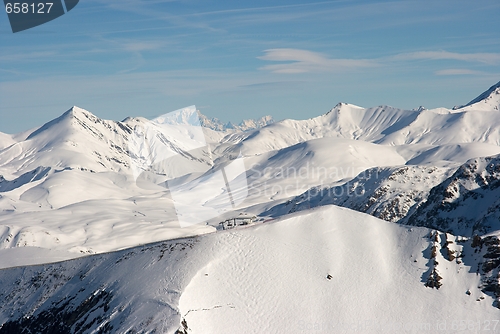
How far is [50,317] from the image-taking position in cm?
6938

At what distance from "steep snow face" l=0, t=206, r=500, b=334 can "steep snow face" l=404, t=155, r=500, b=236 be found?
49.3m

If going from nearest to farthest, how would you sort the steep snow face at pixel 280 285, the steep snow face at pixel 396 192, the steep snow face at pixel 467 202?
1. the steep snow face at pixel 280 285
2. the steep snow face at pixel 467 202
3. the steep snow face at pixel 396 192

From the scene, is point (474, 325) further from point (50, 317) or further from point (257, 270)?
point (50, 317)

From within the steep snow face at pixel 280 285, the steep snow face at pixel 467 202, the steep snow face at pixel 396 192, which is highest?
the steep snow face at pixel 280 285

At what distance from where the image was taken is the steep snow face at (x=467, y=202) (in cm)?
11499

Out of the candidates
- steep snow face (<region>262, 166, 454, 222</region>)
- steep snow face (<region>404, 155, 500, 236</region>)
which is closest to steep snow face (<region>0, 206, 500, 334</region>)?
steep snow face (<region>404, 155, 500, 236</region>)

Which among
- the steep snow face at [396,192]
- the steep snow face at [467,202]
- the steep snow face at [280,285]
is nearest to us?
the steep snow face at [280,285]

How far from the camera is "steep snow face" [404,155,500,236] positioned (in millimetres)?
114988

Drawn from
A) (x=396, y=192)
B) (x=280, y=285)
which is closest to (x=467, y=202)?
(x=396, y=192)

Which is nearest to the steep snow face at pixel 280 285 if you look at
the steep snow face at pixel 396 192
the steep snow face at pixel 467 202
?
the steep snow face at pixel 467 202

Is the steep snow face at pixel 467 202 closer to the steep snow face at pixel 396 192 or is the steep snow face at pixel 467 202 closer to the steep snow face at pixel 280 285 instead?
the steep snow face at pixel 396 192

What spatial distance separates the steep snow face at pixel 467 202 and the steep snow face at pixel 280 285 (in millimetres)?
49262

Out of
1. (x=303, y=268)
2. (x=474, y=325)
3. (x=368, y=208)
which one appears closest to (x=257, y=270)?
(x=303, y=268)

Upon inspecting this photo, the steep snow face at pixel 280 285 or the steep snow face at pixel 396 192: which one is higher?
the steep snow face at pixel 280 285
